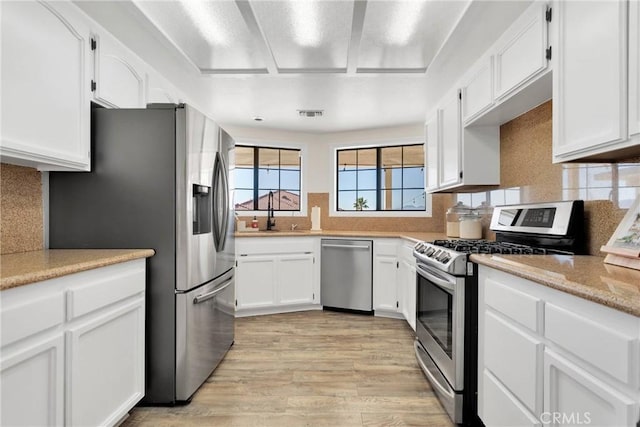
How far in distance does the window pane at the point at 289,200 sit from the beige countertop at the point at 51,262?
273 cm

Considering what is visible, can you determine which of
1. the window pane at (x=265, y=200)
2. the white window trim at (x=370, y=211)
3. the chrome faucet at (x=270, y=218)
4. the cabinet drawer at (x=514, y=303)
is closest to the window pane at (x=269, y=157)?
the window pane at (x=265, y=200)

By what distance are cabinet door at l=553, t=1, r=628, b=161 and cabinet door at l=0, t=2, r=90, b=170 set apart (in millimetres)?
2344

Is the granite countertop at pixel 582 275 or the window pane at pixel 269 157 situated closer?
the granite countertop at pixel 582 275

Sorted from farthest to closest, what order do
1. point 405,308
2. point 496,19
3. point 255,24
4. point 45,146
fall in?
point 405,308 < point 255,24 < point 496,19 < point 45,146

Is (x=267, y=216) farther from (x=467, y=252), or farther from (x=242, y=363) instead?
(x=467, y=252)

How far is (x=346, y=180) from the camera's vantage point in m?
4.62

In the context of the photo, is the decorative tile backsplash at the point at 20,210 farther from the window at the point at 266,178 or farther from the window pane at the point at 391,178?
the window pane at the point at 391,178

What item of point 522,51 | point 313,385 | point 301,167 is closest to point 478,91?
point 522,51

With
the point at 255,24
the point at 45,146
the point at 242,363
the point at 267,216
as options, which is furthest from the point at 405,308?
A: the point at 45,146

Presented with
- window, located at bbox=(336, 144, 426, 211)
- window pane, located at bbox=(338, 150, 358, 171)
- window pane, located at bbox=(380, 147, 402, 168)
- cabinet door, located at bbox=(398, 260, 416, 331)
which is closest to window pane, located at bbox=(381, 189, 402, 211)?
window, located at bbox=(336, 144, 426, 211)

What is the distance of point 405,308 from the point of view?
134 inches

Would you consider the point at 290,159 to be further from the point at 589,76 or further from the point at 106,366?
the point at 589,76

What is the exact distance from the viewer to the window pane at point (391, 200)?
4386 millimetres

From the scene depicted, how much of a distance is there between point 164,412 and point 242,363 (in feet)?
2.26
